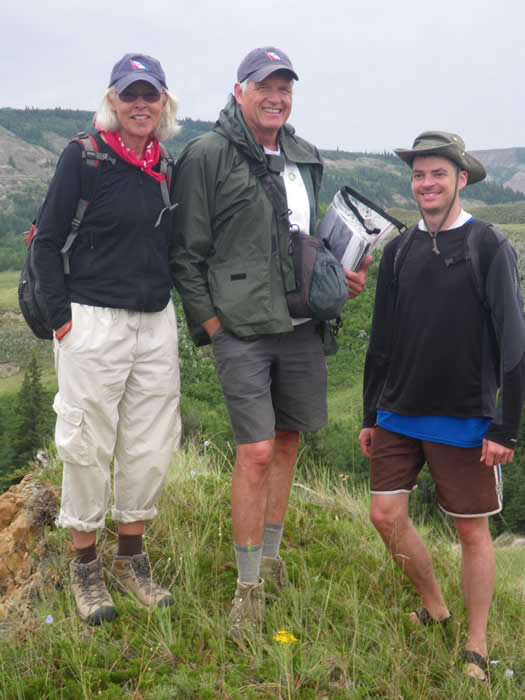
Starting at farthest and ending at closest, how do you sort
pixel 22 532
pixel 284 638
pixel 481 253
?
pixel 22 532 → pixel 481 253 → pixel 284 638

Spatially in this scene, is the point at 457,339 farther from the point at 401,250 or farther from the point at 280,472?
the point at 280,472

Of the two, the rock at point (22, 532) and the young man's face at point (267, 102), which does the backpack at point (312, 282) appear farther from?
the rock at point (22, 532)

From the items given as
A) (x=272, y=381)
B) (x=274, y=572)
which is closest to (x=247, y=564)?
(x=274, y=572)

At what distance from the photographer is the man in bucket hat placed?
308 cm

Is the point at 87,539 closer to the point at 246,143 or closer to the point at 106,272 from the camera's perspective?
the point at 106,272

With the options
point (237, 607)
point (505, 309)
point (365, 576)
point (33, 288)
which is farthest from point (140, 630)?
point (505, 309)

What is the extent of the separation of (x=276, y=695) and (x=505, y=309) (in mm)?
1955

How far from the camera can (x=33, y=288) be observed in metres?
3.29

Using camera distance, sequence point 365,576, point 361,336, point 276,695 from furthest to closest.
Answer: point 361,336 < point 365,576 < point 276,695

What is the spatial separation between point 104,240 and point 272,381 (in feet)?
3.75

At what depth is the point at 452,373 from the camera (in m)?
3.25

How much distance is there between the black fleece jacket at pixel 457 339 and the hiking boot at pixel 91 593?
5.73 feet

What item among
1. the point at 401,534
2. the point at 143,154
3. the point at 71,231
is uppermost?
the point at 143,154

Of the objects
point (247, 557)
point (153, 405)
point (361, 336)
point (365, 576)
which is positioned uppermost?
point (153, 405)
